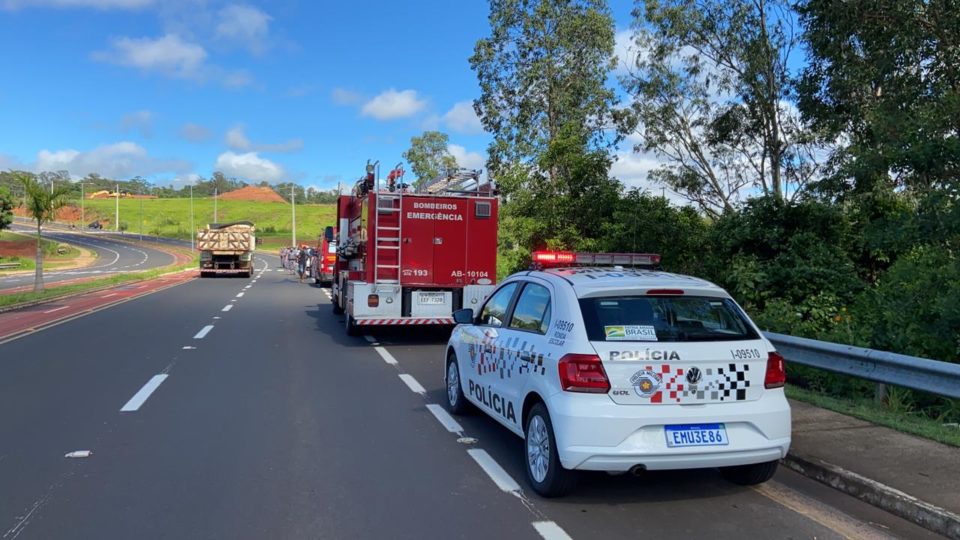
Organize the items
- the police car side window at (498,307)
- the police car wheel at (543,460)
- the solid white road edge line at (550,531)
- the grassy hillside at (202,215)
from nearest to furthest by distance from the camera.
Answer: the solid white road edge line at (550,531)
the police car wheel at (543,460)
the police car side window at (498,307)
the grassy hillside at (202,215)

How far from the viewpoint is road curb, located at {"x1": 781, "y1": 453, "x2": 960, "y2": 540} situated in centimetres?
429

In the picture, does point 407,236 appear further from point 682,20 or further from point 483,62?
point 483,62

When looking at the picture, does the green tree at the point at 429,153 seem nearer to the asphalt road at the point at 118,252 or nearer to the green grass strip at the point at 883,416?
the asphalt road at the point at 118,252

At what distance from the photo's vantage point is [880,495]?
4.73 m

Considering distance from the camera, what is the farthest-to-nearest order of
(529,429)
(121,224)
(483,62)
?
(121,224)
(483,62)
(529,429)

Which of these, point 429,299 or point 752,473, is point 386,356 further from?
point 752,473

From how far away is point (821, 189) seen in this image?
1631 cm

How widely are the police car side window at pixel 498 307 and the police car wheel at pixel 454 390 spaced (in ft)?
2.75

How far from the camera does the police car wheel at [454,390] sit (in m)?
7.34

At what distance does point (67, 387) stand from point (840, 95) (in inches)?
669

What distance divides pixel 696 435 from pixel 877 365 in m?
3.08

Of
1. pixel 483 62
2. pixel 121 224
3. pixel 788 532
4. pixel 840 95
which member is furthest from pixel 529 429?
pixel 121 224

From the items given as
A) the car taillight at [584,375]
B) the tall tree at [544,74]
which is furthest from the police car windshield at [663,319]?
the tall tree at [544,74]

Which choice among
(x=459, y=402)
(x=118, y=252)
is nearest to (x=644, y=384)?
(x=459, y=402)
